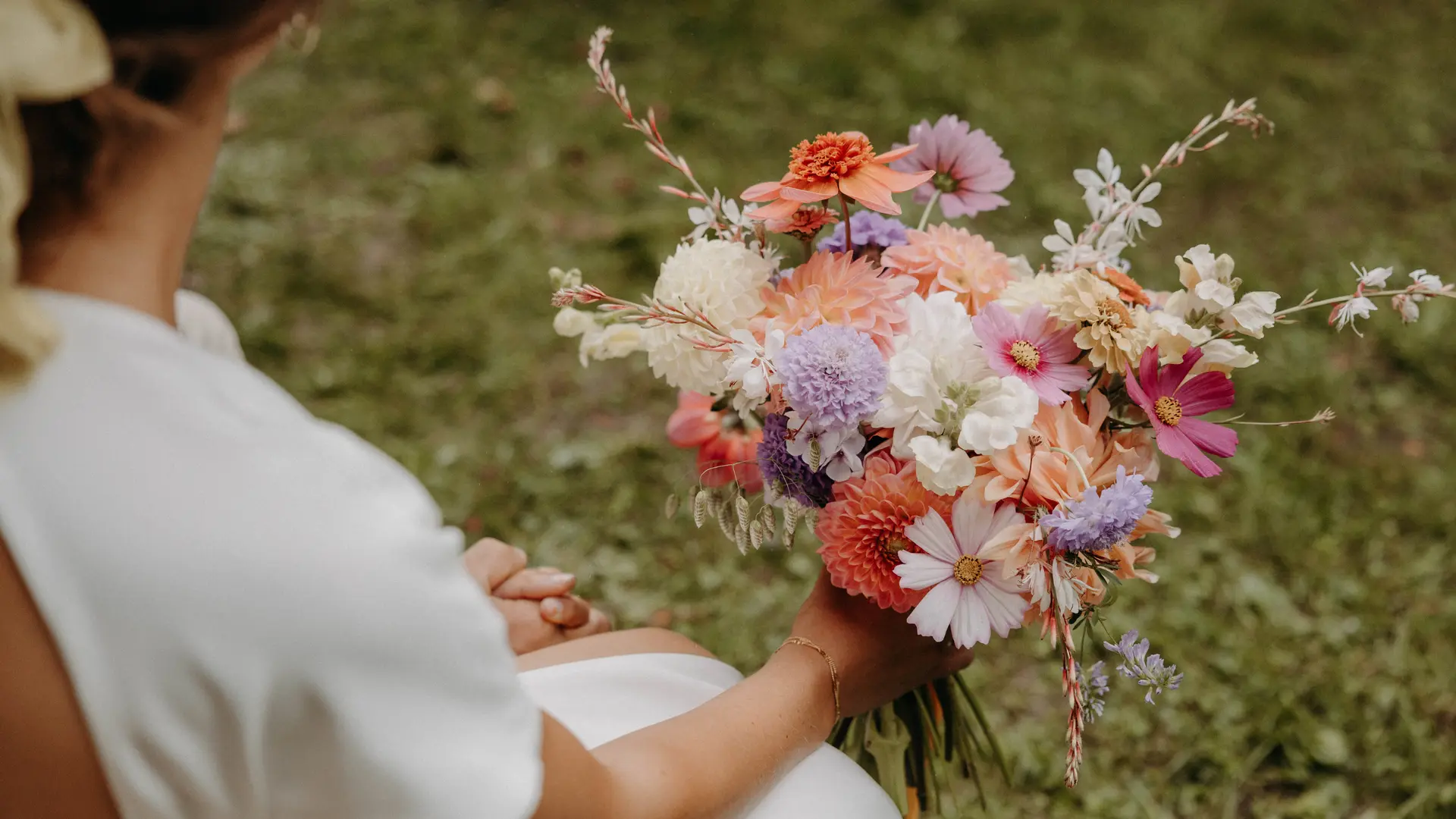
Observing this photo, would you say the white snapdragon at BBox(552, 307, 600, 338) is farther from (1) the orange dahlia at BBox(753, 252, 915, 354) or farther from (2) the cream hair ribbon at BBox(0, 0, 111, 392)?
(2) the cream hair ribbon at BBox(0, 0, 111, 392)

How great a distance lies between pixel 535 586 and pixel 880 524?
1.94 feet

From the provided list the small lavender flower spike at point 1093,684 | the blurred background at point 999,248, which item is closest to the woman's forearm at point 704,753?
the small lavender flower spike at point 1093,684

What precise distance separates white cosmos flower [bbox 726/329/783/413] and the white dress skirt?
15.5 inches

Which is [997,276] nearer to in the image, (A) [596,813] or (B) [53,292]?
(A) [596,813]

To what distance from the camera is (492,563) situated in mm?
1562

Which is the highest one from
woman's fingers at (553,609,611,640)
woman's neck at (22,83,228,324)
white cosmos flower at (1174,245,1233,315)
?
woman's neck at (22,83,228,324)

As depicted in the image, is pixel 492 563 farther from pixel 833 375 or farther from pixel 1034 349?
pixel 1034 349

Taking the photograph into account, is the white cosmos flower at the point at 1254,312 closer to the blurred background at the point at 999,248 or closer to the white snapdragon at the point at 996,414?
the white snapdragon at the point at 996,414

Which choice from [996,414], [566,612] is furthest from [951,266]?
[566,612]

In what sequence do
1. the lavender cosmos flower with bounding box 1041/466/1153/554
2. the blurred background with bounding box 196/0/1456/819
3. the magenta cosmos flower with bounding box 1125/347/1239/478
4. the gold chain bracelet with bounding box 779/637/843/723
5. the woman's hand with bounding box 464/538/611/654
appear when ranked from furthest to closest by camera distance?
1. the blurred background with bounding box 196/0/1456/819
2. the woman's hand with bounding box 464/538/611/654
3. the gold chain bracelet with bounding box 779/637/843/723
4. the magenta cosmos flower with bounding box 1125/347/1239/478
5. the lavender cosmos flower with bounding box 1041/466/1153/554

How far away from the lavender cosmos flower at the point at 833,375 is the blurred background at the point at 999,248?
84 centimetres

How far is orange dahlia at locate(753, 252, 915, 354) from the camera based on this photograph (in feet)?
3.82

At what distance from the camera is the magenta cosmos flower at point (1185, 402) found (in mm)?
1130

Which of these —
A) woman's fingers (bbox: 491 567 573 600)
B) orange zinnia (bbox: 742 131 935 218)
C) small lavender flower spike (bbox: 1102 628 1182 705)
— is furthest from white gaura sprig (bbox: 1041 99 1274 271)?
woman's fingers (bbox: 491 567 573 600)
